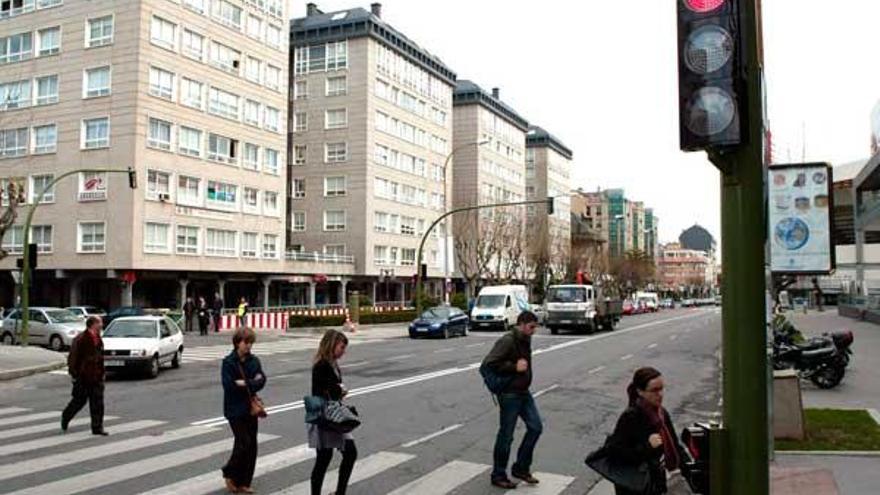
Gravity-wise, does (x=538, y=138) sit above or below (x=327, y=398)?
above

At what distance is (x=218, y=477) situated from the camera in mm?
8031

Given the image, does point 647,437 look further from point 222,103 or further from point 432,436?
point 222,103

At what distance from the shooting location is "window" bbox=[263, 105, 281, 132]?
180ft

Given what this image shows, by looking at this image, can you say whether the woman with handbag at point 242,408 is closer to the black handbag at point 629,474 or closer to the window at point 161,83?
the black handbag at point 629,474

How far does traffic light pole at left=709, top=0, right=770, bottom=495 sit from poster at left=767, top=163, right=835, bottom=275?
17.3 ft

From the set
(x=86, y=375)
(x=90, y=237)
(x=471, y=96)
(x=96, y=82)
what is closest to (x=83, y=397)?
(x=86, y=375)

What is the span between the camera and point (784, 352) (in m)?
16.6

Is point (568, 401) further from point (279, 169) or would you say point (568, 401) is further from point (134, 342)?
point (279, 169)

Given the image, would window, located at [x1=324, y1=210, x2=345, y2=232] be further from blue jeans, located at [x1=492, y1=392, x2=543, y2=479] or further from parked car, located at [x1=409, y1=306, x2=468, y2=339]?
blue jeans, located at [x1=492, y1=392, x2=543, y2=479]

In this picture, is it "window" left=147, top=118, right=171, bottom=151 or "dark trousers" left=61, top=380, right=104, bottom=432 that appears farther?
"window" left=147, top=118, right=171, bottom=151

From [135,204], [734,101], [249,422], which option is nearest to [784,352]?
[249,422]

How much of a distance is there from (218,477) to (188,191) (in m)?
42.1

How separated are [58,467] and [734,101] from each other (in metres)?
7.90

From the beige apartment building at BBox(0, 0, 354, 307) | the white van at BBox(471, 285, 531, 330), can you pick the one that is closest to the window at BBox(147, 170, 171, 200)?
the beige apartment building at BBox(0, 0, 354, 307)
